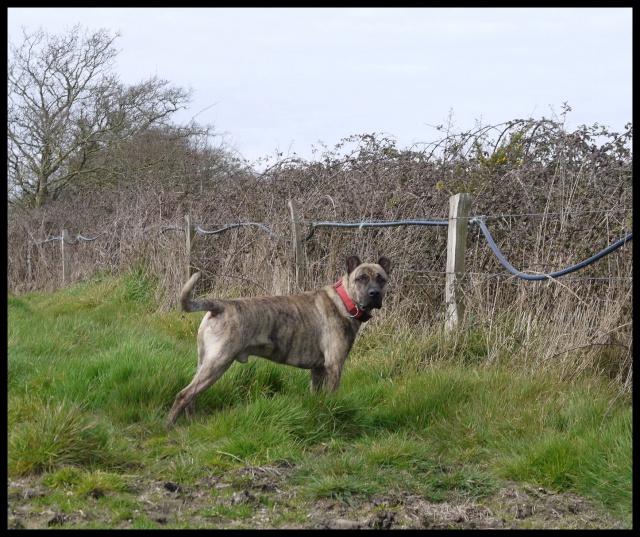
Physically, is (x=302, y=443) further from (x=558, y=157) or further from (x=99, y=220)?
(x=99, y=220)

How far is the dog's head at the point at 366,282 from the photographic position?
590 centimetres

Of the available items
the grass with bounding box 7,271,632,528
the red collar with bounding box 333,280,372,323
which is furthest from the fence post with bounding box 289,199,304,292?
the red collar with bounding box 333,280,372,323

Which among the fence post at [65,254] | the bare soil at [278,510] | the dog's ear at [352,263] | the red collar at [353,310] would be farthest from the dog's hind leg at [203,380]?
the fence post at [65,254]

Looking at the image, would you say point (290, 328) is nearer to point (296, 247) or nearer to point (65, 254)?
point (296, 247)

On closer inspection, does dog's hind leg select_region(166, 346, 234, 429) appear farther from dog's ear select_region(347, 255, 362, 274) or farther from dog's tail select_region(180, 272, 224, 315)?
dog's ear select_region(347, 255, 362, 274)

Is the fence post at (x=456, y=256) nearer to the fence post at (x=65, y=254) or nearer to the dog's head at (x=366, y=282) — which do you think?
the dog's head at (x=366, y=282)

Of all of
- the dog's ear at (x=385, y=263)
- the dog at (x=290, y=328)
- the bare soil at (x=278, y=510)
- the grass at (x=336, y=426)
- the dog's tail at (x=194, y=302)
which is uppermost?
the dog's ear at (x=385, y=263)

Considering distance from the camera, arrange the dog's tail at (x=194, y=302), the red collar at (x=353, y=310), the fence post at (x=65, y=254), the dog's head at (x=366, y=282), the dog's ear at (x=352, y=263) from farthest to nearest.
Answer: the fence post at (x=65, y=254)
the dog's ear at (x=352, y=263)
the red collar at (x=353, y=310)
the dog's head at (x=366, y=282)
the dog's tail at (x=194, y=302)

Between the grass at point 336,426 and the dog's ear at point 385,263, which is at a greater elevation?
the dog's ear at point 385,263

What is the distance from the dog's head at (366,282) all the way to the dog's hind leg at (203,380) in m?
1.27

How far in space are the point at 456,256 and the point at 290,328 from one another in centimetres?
235

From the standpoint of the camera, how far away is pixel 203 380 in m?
5.34

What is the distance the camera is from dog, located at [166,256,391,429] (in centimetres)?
537
